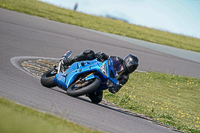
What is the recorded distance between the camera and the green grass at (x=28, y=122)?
326 centimetres

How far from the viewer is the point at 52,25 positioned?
18.8 m

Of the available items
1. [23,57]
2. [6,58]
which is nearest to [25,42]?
[23,57]

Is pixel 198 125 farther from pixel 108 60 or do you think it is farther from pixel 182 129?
pixel 108 60

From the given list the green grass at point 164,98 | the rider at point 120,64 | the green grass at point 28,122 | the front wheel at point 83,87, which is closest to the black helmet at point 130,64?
the rider at point 120,64

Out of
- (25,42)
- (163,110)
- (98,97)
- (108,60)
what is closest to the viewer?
(108,60)

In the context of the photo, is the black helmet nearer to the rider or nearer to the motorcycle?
the rider

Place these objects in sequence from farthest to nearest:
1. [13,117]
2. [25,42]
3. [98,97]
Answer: [25,42], [98,97], [13,117]

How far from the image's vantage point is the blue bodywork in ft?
22.8

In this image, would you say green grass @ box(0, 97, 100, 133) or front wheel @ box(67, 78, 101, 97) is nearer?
green grass @ box(0, 97, 100, 133)

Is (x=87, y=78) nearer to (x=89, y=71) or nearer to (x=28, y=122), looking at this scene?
(x=89, y=71)

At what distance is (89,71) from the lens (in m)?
7.12

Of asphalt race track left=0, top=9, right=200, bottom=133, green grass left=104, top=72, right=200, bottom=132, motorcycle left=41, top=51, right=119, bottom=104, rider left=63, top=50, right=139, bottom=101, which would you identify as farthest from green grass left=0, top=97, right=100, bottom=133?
green grass left=104, top=72, right=200, bottom=132

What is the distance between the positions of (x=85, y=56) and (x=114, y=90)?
0.97 m

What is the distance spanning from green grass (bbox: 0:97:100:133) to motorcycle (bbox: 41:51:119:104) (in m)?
2.40
